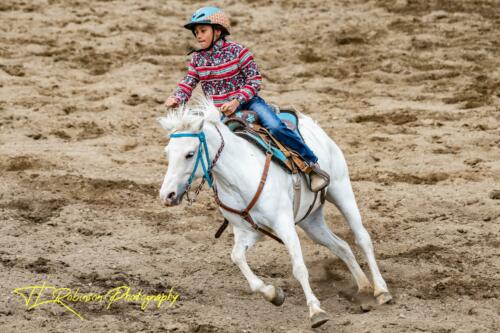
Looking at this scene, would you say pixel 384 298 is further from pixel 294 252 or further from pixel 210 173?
pixel 210 173

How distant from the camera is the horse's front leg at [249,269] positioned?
215 inches

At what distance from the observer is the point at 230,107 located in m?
5.64

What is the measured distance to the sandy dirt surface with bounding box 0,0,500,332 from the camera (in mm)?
5945

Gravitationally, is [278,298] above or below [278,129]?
below

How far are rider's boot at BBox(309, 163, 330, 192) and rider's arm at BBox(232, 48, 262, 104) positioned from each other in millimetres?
649

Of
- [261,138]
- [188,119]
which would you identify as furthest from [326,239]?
[188,119]

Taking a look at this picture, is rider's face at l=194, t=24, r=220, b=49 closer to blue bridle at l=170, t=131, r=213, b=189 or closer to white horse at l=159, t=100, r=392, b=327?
white horse at l=159, t=100, r=392, b=327

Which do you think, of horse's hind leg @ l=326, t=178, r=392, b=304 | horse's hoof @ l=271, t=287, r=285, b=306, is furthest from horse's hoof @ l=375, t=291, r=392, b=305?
horse's hoof @ l=271, t=287, r=285, b=306

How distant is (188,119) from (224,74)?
771 millimetres

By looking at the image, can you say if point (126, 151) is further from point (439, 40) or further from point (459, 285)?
point (439, 40)

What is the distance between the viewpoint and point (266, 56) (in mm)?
11805

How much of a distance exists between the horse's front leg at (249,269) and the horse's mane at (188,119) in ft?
2.57

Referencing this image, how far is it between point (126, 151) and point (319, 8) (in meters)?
5.24

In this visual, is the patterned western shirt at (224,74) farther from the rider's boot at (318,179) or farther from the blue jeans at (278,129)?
the rider's boot at (318,179)
